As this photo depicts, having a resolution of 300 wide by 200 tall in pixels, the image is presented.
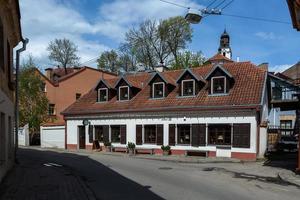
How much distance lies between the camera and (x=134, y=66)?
205ft

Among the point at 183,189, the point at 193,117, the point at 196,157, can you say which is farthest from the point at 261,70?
the point at 183,189

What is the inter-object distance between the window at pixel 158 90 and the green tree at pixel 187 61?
24.0 m

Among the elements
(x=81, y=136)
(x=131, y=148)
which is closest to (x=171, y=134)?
(x=131, y=148)

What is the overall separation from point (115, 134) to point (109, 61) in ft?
115

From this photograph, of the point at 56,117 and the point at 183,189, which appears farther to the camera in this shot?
the point at 56,117

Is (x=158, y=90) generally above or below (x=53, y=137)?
above

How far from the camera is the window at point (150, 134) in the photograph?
3157cm

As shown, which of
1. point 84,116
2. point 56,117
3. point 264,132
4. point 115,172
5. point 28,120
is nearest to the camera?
point 115,172

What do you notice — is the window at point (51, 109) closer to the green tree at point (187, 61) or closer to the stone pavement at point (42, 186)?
the green tree at point (187, 61)

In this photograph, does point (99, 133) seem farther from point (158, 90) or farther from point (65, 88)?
point (65, 88)

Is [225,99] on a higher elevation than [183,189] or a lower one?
higher

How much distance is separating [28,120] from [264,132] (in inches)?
1113

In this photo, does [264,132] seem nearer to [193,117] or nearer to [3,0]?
[193,117]

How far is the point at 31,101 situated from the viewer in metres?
48.5
